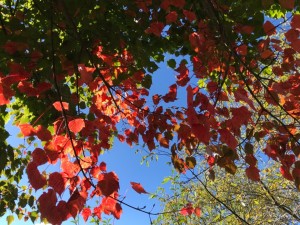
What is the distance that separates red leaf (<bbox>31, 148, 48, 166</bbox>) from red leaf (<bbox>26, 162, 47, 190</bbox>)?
0.02 m

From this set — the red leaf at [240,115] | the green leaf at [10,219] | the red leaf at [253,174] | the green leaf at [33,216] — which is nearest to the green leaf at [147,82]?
the red leaf at [240,115]

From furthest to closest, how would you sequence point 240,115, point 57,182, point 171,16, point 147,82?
1. point 147,82
2. point 171,16
3. point 240,115
4. point 57,182

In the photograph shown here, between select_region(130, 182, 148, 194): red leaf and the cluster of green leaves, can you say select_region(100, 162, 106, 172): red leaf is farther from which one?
the cluster of green leaves

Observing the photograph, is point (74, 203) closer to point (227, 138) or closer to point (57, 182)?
point (57, 182)

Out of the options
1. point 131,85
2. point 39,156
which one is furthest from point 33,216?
point 39,156

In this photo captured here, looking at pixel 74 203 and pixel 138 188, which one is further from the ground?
pixel 138 188

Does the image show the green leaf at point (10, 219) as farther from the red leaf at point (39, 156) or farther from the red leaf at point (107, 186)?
the red leaf at point (107, 186)

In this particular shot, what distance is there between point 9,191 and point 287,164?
3.05 m

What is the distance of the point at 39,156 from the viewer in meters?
1.72

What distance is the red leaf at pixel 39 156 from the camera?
1.70m

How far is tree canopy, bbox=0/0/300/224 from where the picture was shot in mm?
2008

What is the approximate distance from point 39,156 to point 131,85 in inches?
80.9

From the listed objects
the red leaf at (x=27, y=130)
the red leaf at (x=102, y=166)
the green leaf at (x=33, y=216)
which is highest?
the green leaf at (x=33, y=216)

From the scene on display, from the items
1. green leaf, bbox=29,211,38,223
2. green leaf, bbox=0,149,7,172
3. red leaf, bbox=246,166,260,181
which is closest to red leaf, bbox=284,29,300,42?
red leaf, bbox=246,166,260,181
